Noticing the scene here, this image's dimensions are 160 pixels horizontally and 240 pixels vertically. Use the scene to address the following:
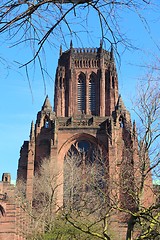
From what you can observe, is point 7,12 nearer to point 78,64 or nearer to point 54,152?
point 54,152

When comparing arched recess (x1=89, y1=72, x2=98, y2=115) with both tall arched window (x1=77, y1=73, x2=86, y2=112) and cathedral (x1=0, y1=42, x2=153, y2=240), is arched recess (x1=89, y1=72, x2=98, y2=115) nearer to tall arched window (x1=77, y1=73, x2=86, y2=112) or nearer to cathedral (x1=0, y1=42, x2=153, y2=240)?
cathedral (x1=0, y1=42, x2=153, y2=240)

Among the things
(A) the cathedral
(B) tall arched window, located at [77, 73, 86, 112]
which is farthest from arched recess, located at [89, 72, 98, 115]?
(B) tall arched window, located at [77, 73, 86, 112]

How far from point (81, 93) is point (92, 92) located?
1.69 metres

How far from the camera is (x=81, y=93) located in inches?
2422

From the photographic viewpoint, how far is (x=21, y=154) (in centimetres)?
5397

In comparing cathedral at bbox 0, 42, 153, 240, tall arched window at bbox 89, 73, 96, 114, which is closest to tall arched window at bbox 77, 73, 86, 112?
cathedral at bbox 0, 42, 153, 240

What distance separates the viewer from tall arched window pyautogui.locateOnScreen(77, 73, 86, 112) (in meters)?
60.4

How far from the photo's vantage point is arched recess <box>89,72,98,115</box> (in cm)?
6035

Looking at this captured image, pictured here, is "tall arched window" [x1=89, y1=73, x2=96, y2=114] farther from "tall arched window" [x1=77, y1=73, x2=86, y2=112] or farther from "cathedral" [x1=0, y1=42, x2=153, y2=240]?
"tall arched window" [x1=77, y1=73, x2=86, y2=112]

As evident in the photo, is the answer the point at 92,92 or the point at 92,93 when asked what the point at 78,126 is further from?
the point at 92,92

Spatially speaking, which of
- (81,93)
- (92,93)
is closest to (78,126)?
(81,93)

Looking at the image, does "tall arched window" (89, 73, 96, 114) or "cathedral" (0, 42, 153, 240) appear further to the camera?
"tall arched window" (89, 73, 96, 114)

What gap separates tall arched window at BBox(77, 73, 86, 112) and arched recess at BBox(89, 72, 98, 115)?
3.08 ft

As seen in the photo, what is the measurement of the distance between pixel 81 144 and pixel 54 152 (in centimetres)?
388
